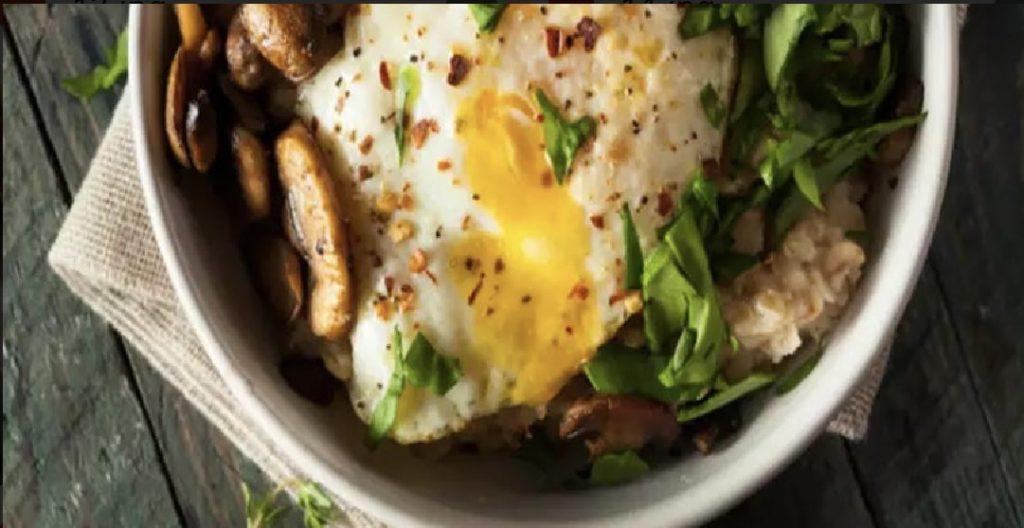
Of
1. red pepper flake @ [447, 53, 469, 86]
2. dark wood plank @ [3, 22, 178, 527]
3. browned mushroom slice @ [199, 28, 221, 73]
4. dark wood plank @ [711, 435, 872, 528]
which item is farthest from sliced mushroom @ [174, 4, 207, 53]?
dark wood plank @ [711, 435, 872, 528]

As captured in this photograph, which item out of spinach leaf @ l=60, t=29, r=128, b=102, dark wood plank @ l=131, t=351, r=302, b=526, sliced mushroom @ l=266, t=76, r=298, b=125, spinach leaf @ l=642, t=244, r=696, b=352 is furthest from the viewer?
dark wood plank @ l=131, t=351, r=302, b=526

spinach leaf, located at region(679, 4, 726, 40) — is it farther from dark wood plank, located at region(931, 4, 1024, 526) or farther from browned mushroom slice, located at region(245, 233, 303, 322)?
dark wood plank, located at region(931, 4, 1024, 526)

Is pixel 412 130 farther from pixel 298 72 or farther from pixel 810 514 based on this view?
pixel 810 514

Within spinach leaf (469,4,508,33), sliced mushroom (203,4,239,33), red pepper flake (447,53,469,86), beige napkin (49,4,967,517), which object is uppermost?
spinach leaf (469,4,508,33)

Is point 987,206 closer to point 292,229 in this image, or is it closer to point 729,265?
point 729,265

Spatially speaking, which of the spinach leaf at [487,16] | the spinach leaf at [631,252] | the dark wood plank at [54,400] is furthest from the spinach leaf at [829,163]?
the dark wood plank at [54,400]
